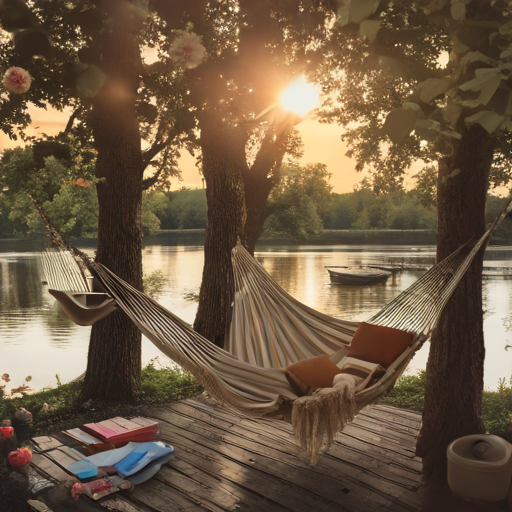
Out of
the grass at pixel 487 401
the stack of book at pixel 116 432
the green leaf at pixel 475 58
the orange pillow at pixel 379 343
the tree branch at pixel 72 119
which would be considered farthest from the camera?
the tree branch at pixel 72 119

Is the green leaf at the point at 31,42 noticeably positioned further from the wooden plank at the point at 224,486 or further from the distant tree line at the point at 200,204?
the wooden plank at the point at 224,486

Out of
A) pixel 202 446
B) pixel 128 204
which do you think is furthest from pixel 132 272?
pixel 202 446

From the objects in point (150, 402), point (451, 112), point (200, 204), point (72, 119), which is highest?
point (200, 204)

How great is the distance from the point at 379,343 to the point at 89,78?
2291 mm

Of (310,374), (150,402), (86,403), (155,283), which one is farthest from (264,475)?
(155,283)

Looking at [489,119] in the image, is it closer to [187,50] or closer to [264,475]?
[264,475]

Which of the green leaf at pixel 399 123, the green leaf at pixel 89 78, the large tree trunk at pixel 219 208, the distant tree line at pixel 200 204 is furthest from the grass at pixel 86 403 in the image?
the green leaf at pixel 399 123

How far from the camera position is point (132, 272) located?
10.9 ft

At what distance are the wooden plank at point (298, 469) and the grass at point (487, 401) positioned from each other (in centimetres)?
99

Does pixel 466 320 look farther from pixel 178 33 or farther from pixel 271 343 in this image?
pixel 178 33

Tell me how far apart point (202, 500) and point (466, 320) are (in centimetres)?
137

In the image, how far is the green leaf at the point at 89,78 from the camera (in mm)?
3219

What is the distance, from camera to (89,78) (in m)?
3.23

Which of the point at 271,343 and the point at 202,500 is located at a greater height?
the point at 271,343
